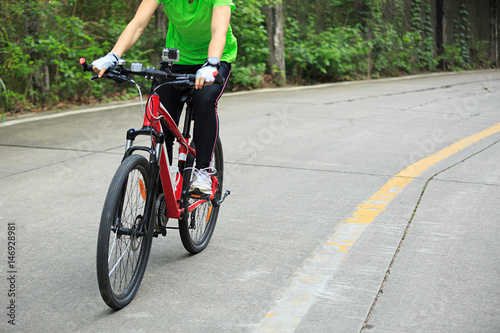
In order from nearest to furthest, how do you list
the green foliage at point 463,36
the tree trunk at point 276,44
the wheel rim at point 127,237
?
the wheel rim at point 127,237 < the tree trunk at point 276,44 < the green foliage at point 463,36

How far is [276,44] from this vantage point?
16.8 m

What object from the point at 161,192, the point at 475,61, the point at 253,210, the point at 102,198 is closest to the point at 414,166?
the point at 253,210

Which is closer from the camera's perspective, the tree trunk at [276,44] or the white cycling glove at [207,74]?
the white cycling glove at [207,74]

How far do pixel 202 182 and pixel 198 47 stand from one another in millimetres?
881

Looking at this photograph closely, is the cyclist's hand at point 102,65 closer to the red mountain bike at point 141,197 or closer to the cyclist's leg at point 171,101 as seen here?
the red mountain bike at point 141,197

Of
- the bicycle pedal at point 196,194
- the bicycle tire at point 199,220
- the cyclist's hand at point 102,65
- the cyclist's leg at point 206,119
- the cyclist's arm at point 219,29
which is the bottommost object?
the bicycle tire at point 199,220

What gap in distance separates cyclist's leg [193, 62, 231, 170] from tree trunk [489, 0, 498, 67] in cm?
2675

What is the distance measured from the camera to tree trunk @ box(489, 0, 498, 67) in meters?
28.6

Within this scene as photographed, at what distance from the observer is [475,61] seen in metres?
27.7

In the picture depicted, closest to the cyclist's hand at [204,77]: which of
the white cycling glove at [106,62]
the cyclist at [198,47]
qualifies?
the cyclist at [198,47]

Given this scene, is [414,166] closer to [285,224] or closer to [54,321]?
[285,224]

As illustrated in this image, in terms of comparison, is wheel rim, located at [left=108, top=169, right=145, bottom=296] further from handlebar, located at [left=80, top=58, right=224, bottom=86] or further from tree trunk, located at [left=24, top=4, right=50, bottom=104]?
tree trunk, located at [left=24, top=4, right=50, bottom=104]

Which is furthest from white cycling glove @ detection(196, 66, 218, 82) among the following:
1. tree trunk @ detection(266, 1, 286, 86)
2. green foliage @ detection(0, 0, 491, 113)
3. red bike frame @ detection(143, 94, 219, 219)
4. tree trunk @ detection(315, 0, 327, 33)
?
tree trunk @ detection(315, 0, 327, 33)

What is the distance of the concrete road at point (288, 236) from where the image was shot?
3523 millimetres
